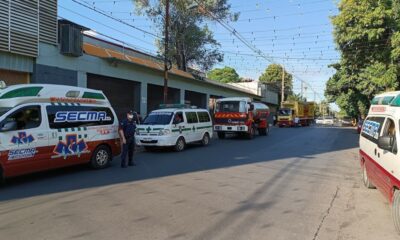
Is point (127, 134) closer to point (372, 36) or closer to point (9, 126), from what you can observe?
point (9, 126)

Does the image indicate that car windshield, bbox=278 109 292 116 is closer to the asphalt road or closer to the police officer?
the asphalt road

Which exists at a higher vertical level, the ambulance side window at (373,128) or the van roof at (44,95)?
the van roof at (44,95)

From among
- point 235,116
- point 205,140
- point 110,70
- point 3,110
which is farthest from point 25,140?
point 235,116

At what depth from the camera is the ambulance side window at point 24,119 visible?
9.56 metres

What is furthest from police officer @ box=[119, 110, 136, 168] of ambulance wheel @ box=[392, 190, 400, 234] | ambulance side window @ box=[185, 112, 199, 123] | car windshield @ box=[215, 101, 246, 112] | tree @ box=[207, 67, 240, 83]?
tree @ box=[207, 67, 240, 83]

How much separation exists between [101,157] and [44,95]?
2644 millimetres

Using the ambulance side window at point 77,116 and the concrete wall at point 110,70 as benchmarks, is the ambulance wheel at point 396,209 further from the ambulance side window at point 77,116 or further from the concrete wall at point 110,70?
the concrete wall at point 110,70

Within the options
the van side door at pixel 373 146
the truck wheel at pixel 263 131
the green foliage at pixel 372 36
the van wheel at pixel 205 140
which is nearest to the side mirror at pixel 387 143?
the van side door at pixel 373 146

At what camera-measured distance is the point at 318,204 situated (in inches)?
312

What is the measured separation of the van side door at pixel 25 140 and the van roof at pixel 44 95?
0.83 ft

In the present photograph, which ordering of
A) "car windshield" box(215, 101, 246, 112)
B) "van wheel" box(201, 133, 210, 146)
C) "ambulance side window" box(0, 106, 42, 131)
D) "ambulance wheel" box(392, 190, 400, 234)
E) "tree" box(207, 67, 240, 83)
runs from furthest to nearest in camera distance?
"tree" box(207, 67, 240, 83)
"car windshield" box(215, 101, 246, 112)
"van wheel" box(201, 133, 210, 146)
"ambulance side window" box(0, 106, 42, 131)
"ambulance wheel" box(392, 190, 400, 234)

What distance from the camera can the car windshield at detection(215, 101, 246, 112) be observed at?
25219 millimetres

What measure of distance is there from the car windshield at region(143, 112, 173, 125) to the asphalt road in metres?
4.76

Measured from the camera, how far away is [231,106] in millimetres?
25500
